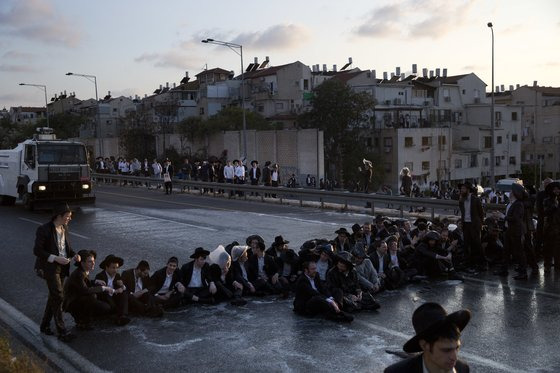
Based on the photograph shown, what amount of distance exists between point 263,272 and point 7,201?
1878cm

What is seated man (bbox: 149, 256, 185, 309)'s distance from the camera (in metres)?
9.98

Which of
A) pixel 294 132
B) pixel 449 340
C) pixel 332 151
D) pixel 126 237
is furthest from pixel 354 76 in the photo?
pixel 449 340

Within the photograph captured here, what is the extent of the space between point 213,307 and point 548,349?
16.5 ft

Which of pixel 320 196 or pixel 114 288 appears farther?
pixel 320 196

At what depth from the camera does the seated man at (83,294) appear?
880 centimetres

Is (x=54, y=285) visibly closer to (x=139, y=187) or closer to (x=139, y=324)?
(x=139, y=324)

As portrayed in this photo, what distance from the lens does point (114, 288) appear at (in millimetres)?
9438

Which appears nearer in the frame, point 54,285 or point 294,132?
point 54,285

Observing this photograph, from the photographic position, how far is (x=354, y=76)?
75.2 metres

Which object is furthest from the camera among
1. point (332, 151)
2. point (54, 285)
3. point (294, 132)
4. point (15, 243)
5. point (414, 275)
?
point (332, 151)

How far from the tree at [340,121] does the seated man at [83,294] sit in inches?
1939

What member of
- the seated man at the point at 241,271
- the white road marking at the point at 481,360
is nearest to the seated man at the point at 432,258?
the seated man at the point at 241,271

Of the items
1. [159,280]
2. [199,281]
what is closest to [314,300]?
[199,281]

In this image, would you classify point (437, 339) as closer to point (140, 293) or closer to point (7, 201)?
point (140, 293)
